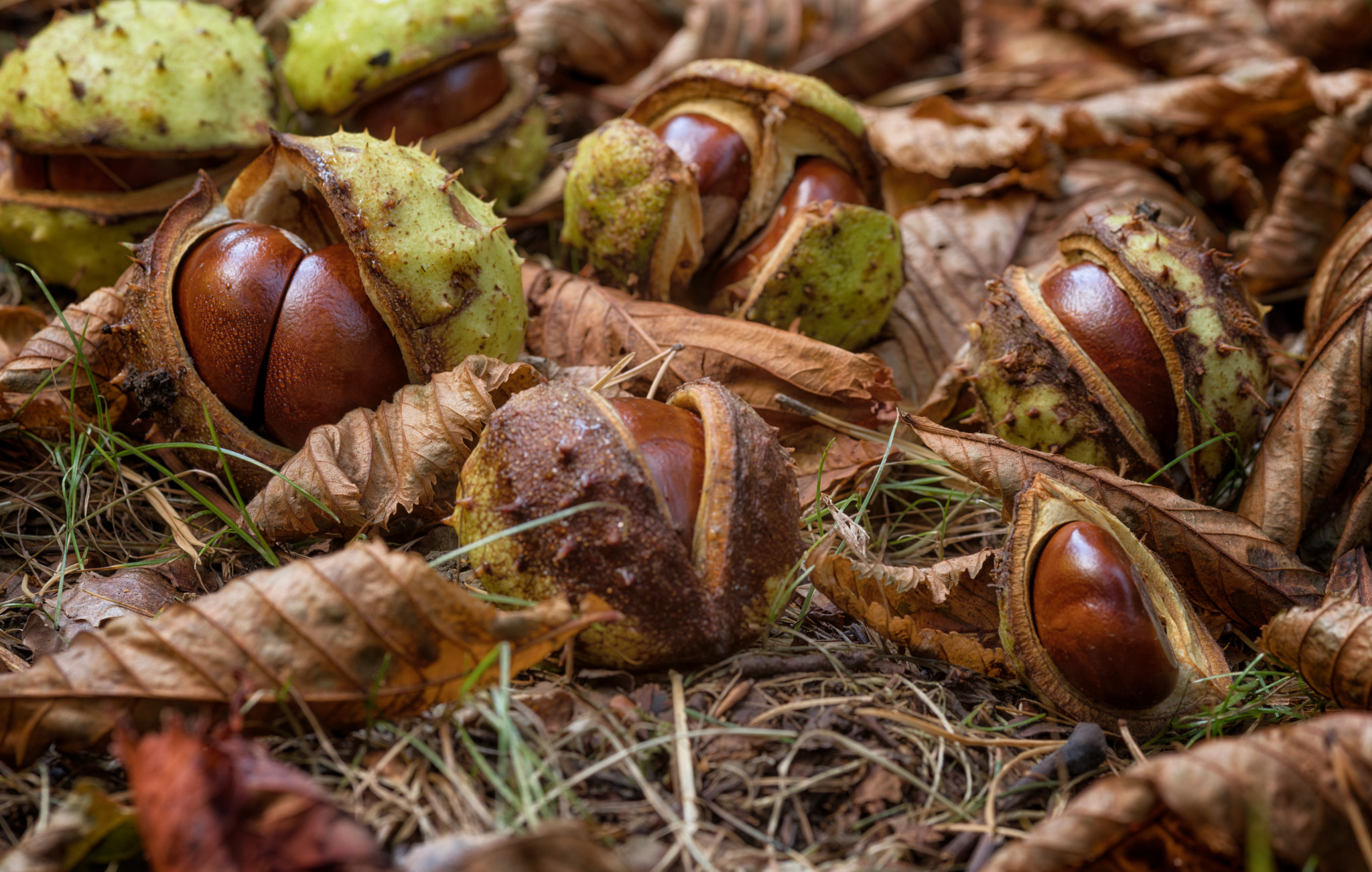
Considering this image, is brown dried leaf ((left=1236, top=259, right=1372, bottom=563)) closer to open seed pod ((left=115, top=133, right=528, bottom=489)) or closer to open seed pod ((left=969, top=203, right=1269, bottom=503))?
open seed pod ((left=969, top=203, right=1269, bottom=503))

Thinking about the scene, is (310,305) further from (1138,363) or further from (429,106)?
(1138,363)

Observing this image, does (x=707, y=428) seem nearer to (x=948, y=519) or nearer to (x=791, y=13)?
(x=948, y=519)

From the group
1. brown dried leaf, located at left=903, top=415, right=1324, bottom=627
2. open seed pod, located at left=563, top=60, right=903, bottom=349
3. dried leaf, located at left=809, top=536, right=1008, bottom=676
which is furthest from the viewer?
open seed pod, located at left=563, top=60, right=903, bottom=349

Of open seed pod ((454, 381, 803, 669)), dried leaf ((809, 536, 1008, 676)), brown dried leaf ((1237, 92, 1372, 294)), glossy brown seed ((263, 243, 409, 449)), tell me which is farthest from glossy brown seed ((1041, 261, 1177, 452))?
glossy brown seed ((263, 243, 409, 449))

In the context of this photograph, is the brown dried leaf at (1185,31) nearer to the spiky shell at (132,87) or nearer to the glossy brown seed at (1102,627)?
the glossy brown seed at (1102,627)

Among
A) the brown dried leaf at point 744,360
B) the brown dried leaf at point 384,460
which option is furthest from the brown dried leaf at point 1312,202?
the brown dried leaf at point 384,460

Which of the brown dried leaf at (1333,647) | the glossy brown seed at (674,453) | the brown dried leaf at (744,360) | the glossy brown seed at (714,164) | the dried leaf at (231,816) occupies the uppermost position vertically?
the glossy brown seed at (714,164)

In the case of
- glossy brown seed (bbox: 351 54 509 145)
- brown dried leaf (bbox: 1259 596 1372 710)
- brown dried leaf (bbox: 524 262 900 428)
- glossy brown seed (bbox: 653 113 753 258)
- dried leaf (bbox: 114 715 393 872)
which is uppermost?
glossy brown seed (bbox: 351 54 509 145)
